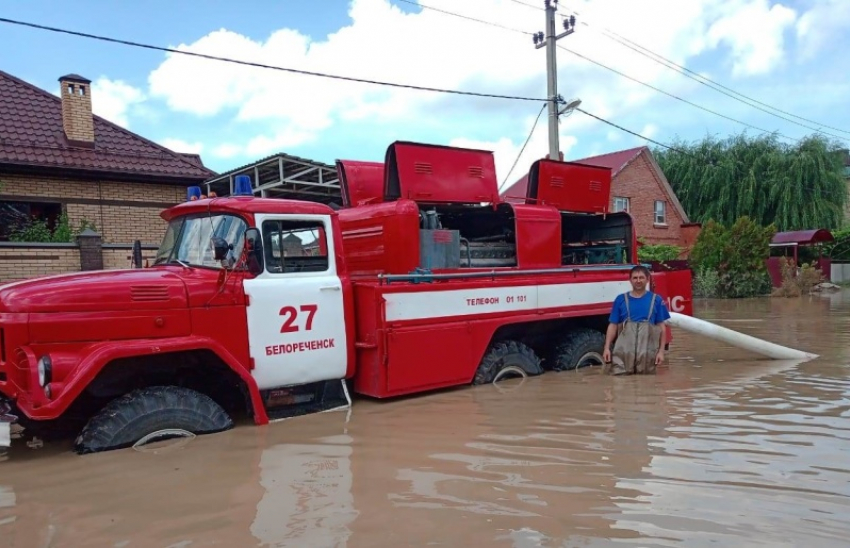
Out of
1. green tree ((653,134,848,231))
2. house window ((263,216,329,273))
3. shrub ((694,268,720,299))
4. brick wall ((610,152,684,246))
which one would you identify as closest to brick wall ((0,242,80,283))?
house window ((263,216,329,273))

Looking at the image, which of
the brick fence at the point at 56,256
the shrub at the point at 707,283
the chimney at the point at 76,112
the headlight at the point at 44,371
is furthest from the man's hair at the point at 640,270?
the shrub at the point at 707,283

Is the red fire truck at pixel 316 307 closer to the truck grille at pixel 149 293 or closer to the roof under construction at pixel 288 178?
the truck grille at pixel 149 293

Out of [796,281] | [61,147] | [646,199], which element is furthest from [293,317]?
[646,199]

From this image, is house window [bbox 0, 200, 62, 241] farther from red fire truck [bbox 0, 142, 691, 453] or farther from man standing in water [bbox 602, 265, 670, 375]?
man standing in water [bbox 602, 265, 670, 375]

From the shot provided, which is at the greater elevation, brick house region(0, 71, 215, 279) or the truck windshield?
brick house region(0, 71, 215, 279)

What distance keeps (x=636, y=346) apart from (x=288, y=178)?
8999 millimetres

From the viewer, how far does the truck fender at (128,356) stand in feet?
14.1

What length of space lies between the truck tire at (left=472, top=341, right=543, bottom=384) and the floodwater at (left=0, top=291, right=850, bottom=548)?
25.2 inches

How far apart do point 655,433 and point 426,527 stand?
2505mm

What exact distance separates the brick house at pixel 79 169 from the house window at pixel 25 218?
19 mm

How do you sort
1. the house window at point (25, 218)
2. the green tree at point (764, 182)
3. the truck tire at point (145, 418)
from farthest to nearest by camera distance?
the green tree at point (764, 182) → the house window at point (25, 218) → the truck tire at point (145, 418)

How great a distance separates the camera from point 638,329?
24.5 feet

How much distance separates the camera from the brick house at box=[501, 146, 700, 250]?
1235 inches

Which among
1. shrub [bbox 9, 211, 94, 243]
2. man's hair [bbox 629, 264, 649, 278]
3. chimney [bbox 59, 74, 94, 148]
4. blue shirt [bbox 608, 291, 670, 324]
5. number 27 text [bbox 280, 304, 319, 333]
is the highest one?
chimney [bbox 59, 74, 94, 148]
